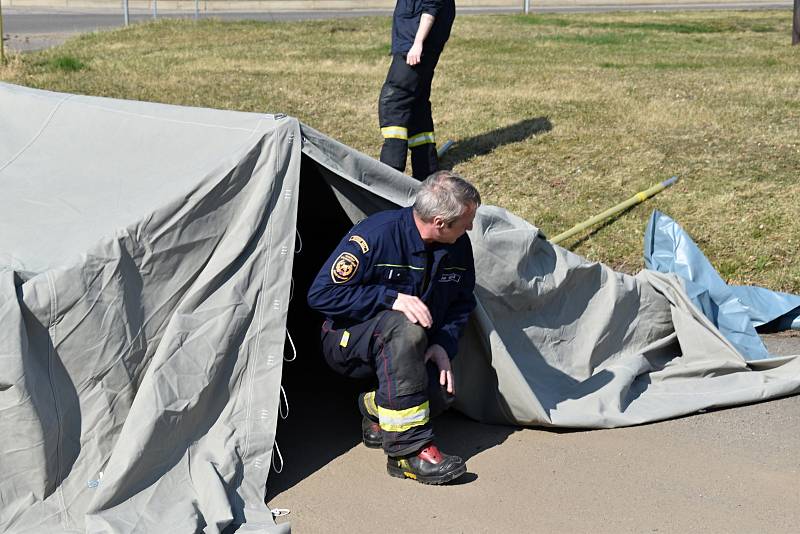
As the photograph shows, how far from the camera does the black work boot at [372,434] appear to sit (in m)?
4.60

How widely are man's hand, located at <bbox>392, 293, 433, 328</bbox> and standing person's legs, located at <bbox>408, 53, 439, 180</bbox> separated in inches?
160

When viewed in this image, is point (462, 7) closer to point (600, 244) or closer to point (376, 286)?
point (600, 244)

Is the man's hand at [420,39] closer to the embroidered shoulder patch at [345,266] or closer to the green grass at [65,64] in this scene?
Answer: the embroidered shoulder patch at [345,266]

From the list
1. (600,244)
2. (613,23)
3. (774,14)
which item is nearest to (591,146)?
(600,244)

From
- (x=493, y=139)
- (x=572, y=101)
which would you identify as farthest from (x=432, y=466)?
(x=572, y=101)

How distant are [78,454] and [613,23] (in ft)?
52.0

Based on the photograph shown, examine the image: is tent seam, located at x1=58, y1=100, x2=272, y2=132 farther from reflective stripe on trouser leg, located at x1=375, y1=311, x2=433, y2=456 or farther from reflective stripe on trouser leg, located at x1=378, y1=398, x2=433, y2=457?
reflective stripe on trouser leg, located at x1=378, y1=398, x2=433, y2=457

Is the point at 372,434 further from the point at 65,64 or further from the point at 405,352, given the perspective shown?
the point at 65,64

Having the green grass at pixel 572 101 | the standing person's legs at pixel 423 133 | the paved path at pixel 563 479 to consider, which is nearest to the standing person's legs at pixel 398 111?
the standing person's legs at pixel 423 133

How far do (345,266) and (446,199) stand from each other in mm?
491

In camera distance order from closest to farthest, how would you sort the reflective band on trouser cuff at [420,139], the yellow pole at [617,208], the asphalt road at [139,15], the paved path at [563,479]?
the paved path at [563,479]
the yellow pole at [617,208]
the reflective band on trouser cuff at [420,139]
the asphalt road at [139,15]

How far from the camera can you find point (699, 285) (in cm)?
595

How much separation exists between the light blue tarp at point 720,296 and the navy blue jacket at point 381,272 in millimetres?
1883

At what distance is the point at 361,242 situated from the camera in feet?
14.0
